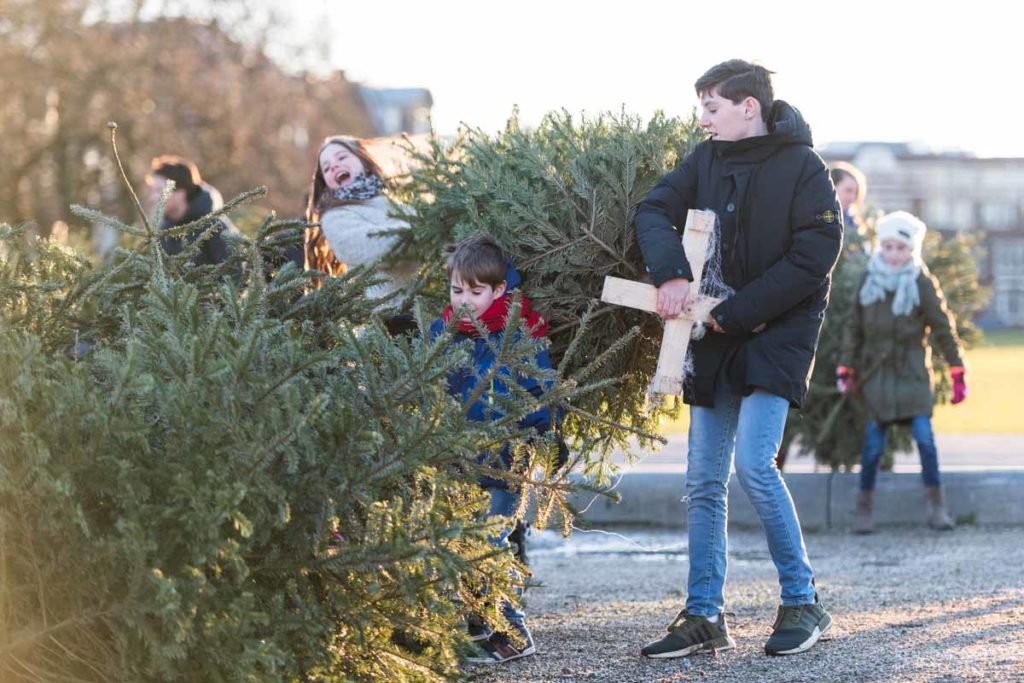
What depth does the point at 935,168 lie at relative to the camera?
108000 mm

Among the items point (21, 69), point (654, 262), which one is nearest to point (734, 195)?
point (654, 262)

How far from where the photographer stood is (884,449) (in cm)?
919

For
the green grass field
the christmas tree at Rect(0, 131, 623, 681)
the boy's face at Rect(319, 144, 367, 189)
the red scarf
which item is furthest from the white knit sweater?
→ the green grass field

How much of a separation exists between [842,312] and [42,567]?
23.6ft

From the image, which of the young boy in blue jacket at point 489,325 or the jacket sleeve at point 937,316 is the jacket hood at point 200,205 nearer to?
the young boy in blue jacket at point 489,325

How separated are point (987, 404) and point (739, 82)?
2236 centimetres

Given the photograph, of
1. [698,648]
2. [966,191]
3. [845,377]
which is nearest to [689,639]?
[698,648]

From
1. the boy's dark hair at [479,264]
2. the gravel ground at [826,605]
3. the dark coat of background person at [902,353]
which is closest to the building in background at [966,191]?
the dark coat of background person at [902,353]

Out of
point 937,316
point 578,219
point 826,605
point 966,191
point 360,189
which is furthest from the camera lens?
point 966,191

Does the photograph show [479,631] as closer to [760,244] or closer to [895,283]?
[760,244]

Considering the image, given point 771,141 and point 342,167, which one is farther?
point 342,167

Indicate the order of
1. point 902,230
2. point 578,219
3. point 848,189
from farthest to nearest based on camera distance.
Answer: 1. point 848,189
2. point 902,230
3. point 578,219

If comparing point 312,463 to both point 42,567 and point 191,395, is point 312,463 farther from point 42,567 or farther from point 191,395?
point 42,567

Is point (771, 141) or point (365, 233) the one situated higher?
point (771, 141)
